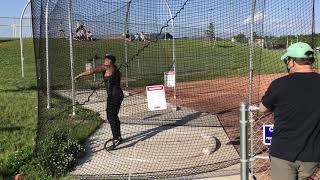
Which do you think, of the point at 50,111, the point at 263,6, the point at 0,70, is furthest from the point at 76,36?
the point at 0,70

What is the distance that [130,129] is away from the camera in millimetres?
11531

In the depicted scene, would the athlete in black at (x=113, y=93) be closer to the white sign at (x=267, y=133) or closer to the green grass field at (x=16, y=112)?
the green grass field at (x=16, y=112)

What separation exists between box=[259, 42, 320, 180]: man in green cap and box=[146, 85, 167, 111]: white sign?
518cm

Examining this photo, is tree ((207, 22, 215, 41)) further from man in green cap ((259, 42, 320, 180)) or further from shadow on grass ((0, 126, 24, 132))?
man in green cap ((259, 42, 320, 180))

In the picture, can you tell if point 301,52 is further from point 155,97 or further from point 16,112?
point 16,112

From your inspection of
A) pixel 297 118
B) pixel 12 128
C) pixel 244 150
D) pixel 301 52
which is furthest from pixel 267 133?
pixel 12 128

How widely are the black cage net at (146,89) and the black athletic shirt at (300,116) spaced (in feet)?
9.15

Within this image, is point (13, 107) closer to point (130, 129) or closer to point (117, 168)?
point (130, 129)

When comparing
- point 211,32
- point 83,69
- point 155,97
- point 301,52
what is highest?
point 211,32

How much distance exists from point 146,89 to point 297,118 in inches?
242

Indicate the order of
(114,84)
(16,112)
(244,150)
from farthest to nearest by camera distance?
(16,112) → (114,84) → (244,150)

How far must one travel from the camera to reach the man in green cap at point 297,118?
4328 millimetres

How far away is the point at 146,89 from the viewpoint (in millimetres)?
10375

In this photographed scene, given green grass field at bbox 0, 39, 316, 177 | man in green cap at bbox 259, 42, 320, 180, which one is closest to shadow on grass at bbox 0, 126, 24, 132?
green grass field at bbox 0, 39, 316, 177
